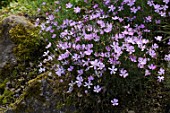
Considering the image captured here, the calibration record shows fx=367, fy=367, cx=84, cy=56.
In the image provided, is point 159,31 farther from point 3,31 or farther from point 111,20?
point 3,31

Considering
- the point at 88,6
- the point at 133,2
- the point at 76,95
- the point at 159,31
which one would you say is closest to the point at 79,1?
the point at 88,6

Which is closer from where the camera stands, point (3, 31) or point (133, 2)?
point (133, 2)

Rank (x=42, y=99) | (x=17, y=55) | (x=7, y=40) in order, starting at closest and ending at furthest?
(x=42, y=99) → (x=17, y=55) → (x=7, y=40)

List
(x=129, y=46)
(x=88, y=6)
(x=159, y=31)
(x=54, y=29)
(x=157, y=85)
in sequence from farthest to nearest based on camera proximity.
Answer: (x=88, y=6)
(x=54, y=29)
(x=159, y=31)
(x=157, y=85)
(x=129, y=46)

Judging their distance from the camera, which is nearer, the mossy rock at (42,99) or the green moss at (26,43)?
the mossy rock at (42,99)

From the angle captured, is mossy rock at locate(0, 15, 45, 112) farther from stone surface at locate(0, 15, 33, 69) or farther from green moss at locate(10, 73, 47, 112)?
green moss at locate(10, 73, 47, 112)

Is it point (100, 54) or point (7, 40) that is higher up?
point (100, 54)

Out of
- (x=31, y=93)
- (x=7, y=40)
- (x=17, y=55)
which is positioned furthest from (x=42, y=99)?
(x=7, y=40)

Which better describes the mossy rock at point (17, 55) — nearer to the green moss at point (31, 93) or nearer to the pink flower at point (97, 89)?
the green moss at point (31, 93)

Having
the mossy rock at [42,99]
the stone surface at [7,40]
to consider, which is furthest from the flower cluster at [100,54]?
the stone surface at [7,40]

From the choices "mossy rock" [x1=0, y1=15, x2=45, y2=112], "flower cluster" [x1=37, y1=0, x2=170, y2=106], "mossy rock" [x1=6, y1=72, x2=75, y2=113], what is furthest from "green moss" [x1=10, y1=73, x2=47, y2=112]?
"mossy rock" [x1=0, y1=15, x2=45, y2=112]

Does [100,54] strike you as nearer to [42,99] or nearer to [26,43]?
[42,99]
